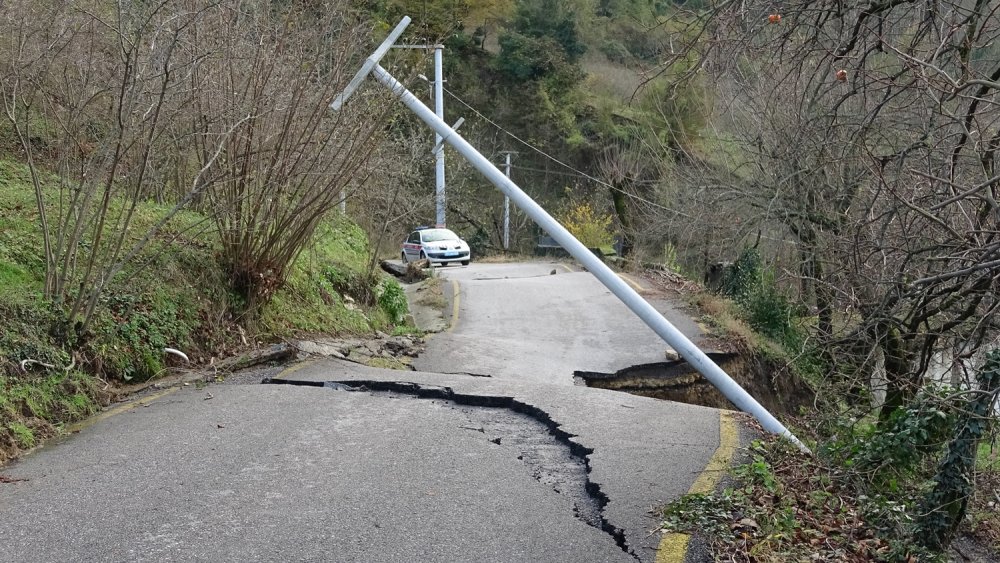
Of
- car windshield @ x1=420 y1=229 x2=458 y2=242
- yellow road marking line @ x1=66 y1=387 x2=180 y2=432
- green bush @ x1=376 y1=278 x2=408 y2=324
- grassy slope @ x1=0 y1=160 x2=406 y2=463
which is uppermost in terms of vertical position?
grassy slope @ x1=0 y1=160 x2=406 y2=463

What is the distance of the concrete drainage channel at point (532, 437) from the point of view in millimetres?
6449

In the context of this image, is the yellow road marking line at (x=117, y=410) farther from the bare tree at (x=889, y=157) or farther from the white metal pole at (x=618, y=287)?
the bare tree at (x=889, y=157)

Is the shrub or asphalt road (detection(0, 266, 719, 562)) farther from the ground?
asphalt road (detection(0, 266, 719, 562))

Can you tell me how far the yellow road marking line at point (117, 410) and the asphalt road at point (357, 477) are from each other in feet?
0.21

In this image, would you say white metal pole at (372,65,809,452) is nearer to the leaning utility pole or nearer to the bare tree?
the leaning utility pole

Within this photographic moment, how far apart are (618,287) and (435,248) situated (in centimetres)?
2503

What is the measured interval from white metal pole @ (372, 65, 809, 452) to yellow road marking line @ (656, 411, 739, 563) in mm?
442

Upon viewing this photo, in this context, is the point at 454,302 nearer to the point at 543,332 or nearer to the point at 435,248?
the point at 543,332

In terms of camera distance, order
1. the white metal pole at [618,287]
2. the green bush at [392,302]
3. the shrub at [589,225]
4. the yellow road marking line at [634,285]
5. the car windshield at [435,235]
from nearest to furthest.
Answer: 1. the white metal pole at [618,287]
2. the green bush at [392,302]
3. the yellow road marking line at [634,285]
4. the car windshield at [435,235]
5. the shrub at [589,225]

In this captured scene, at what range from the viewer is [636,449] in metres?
7.80

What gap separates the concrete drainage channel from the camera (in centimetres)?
645

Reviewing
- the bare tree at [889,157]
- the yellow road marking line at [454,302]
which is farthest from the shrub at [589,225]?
the bare tree at [889,157]

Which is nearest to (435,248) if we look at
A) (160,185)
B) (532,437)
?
(160,185)

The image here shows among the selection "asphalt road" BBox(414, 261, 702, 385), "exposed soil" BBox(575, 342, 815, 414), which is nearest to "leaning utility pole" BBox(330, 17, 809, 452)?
"exposed soil" BBox(575, 342, 815, 414)
